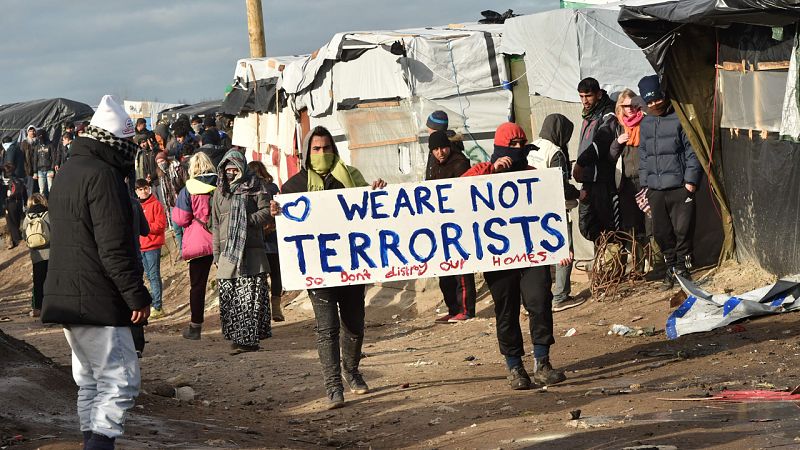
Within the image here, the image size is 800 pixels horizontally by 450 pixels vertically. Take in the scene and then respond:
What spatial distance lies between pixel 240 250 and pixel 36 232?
654 cm

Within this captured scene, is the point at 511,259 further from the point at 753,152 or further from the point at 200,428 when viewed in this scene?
the point at 753,152

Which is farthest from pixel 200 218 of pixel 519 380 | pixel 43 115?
pixel 43 115

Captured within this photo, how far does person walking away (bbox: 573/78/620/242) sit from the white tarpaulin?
1.30 m

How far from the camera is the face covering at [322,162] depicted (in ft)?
31.8

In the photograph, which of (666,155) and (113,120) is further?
(666,155)

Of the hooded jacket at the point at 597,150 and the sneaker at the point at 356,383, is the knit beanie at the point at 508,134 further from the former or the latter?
the hooded jacket at the point at 597,150

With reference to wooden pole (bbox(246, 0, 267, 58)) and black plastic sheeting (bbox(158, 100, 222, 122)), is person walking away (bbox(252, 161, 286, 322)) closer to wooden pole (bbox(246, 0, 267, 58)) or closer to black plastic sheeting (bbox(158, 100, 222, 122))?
wooden pole (bbox(246, 0, 267, 58))

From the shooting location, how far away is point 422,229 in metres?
9.90

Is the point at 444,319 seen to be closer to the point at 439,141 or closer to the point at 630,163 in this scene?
the point at 439,141

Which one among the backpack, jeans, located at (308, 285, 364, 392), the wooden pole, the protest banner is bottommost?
jeans, located at (308, 285, 364, 392)

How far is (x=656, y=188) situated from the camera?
42.1ft

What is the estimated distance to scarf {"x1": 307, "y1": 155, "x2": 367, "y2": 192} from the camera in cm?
979

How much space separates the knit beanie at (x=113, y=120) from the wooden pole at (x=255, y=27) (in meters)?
19.1

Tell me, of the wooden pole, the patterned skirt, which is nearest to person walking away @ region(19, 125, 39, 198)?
the wooden pole
